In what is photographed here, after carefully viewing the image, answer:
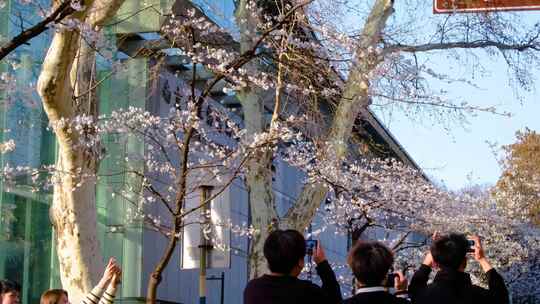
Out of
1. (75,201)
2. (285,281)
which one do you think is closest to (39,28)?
(285,281)

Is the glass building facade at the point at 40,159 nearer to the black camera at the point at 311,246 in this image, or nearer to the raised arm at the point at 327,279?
the black camera at the point at 311,246

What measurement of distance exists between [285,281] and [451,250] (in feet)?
3.54

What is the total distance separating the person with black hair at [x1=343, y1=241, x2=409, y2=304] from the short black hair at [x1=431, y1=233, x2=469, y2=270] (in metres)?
0.73

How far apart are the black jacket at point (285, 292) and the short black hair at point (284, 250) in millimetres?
54

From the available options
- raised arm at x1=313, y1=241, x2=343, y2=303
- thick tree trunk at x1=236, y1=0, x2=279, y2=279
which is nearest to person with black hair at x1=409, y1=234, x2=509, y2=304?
raised arm at x1=313, y1=241, x2=343, y2=303

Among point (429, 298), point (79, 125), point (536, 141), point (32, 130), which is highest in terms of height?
point (536, 141)

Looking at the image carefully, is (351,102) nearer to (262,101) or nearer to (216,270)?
(262,101)

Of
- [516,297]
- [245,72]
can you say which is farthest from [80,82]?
[516,297]

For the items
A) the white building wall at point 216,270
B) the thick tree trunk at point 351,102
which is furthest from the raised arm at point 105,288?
the white building wall at point 216,270

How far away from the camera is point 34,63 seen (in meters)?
15.7

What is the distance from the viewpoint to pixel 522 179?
139ft

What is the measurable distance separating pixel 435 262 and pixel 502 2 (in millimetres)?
2675

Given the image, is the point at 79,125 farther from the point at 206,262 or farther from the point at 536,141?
the point at 536,141

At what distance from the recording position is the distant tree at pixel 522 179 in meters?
39.9
